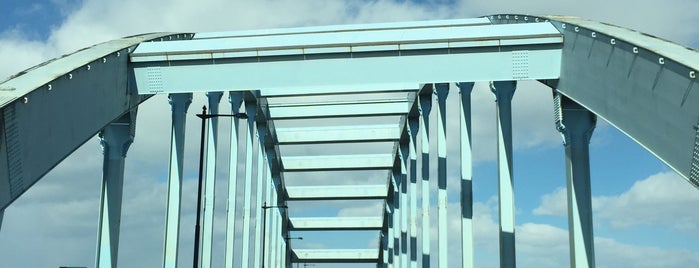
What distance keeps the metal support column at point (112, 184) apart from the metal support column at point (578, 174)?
41.7 feet

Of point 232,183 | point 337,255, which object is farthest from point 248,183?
point 337,255

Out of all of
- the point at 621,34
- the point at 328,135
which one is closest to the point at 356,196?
the point at 328,135

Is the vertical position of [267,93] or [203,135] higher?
[267,93]

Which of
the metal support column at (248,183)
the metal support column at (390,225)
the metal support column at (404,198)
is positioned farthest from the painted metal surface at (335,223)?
the metal support column at (248,183)

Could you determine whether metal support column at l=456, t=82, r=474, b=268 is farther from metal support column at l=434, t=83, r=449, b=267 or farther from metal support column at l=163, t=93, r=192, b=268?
metal support column at l=163, t=93, r=192, b=268

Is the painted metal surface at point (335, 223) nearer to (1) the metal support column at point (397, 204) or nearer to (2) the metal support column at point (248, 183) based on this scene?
(1) the metal support column at point (397, 204)

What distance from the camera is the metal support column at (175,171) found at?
974 inches

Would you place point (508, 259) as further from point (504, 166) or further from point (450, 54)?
point (450, 54)

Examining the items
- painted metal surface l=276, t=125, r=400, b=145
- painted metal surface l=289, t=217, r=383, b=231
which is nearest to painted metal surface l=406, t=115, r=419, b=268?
painted metal surface l=276, t=125, r=400, b=145

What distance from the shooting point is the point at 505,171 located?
23.2m

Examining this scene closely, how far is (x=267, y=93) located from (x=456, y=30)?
66.7ft

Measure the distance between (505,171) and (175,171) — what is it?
1003cm

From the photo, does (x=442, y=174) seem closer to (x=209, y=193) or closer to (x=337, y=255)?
(x=209, y=193)

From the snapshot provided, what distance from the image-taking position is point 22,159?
54.9 feet
